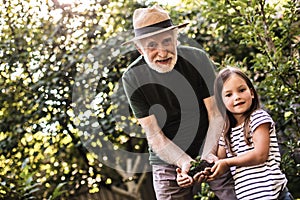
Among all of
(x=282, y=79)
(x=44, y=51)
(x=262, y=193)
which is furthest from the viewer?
(x=44, y=51)

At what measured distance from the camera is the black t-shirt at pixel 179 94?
230 cm

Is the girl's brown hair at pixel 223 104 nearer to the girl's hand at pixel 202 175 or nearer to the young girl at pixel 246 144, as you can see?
the young girl at pixel 246 144

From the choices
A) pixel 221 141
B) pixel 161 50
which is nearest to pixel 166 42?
pixel 161 50

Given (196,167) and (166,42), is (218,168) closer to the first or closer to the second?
(196,167)

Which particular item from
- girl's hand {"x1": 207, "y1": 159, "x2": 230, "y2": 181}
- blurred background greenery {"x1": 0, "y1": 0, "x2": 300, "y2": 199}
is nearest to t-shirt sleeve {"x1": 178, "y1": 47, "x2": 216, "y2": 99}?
girl's hand {"x1": 207, "y1": 159, "x2": 230, "y2": 181}

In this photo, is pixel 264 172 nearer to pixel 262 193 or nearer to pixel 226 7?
pixel 262 193

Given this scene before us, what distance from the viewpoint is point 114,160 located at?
14.0 feet

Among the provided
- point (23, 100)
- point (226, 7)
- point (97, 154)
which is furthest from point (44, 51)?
point (226, 7)

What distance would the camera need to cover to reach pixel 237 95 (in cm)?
218

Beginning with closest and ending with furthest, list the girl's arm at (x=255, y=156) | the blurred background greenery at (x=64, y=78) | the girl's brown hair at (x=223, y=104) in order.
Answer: the girl's arm at (x=255, y=156) → the girl's brown hair at (x=223, y=104) → the blurred background greenery at (x=64, y=78)

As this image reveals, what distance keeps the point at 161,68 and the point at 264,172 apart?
62 cm

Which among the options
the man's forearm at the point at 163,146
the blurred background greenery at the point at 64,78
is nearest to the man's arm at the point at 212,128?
the man's forearm at the point at 163,146

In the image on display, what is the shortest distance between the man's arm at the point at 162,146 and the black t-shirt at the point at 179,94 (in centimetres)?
4

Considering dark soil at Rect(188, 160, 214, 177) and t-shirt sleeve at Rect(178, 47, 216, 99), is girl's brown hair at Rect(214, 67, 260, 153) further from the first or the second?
dark soil at Rect(188, 160, 214, 177)
